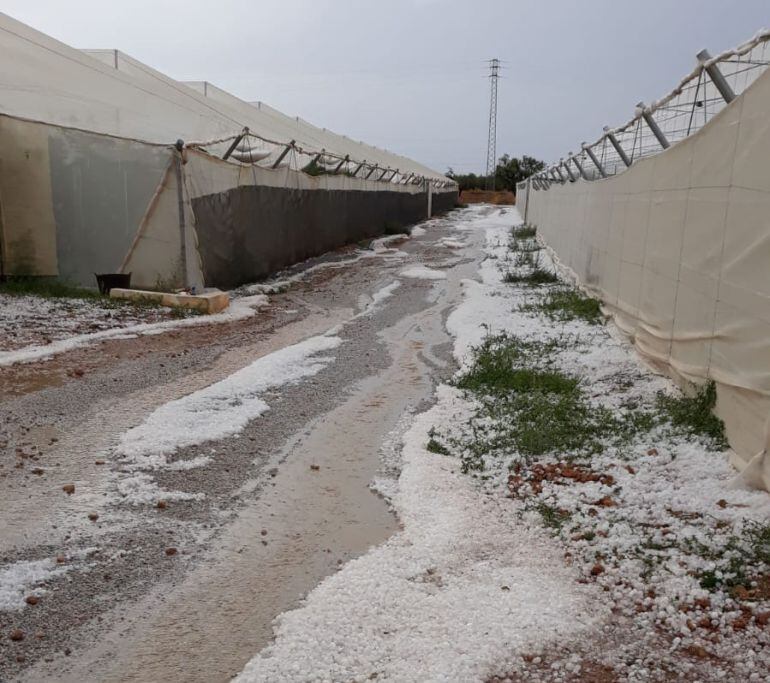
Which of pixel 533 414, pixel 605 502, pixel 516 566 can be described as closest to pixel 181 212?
pixel 533 414

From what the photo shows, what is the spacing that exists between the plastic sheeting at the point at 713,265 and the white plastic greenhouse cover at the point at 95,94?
317 inches

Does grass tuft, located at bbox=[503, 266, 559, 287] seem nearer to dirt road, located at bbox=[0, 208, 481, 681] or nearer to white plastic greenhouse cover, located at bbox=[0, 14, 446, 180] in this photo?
dirt road, located at bbox=[0, 208, 481, 681]

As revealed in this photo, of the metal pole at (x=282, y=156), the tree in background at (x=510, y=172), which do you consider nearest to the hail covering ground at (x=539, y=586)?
the metal pole at (x=282, y=156)

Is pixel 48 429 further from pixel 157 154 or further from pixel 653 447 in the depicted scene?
pixel 157 154

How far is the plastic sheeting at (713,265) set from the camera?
13.0ft

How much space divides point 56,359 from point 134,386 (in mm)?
1277

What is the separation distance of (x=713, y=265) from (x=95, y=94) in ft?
33.6

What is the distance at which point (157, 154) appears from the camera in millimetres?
10000

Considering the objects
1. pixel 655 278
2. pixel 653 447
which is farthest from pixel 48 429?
pixel 655 278

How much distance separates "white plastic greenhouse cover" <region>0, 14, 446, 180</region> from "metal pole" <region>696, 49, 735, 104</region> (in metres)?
8.95

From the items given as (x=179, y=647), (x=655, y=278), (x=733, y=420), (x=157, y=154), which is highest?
(x=157, y=154)

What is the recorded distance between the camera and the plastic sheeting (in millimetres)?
3949

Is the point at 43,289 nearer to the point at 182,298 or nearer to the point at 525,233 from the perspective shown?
the point at 182,298

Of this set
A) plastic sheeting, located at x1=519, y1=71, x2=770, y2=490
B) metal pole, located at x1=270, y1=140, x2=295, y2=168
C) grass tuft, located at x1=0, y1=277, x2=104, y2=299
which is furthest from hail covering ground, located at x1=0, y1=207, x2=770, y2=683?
metal pole, located at x1=270, y1=140, x2=295, y2=168
